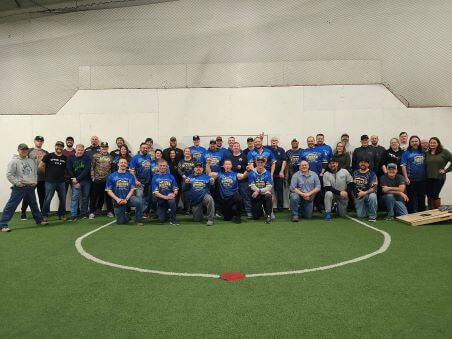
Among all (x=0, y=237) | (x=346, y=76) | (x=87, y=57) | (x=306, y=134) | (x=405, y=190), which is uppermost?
(x=87, y=57)

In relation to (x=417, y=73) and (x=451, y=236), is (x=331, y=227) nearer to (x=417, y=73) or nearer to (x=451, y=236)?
(x=451, y=236)

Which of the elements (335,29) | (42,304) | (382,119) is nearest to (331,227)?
(382,119)

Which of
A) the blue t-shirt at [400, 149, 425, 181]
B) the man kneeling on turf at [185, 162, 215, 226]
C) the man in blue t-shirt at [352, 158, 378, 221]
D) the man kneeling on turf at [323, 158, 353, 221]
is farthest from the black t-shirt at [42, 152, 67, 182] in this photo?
the blue t-shirt at [400, 149, 425, 181]

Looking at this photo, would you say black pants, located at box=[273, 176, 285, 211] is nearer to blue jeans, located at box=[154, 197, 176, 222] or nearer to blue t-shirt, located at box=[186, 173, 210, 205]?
blue t-shirt, located at box=[186, 173, 210, 205]

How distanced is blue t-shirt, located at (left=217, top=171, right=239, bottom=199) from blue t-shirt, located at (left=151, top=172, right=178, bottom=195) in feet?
4.21

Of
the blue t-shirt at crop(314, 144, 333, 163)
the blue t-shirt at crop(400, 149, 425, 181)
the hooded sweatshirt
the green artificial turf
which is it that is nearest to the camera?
the green artificial turf

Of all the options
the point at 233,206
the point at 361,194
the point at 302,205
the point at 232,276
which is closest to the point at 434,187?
the point at 361,194

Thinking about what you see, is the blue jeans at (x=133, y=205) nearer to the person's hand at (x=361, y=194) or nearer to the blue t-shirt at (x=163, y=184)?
the blue t-shirt at (x=163, y=184)

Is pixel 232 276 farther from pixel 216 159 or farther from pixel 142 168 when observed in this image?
pixel 142 168

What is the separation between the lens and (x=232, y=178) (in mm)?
9586

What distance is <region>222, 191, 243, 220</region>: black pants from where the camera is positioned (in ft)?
30.2

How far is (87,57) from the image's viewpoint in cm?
1204

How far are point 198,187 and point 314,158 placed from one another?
3639 mm

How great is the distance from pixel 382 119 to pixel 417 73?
6.40 feet
